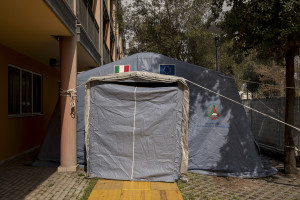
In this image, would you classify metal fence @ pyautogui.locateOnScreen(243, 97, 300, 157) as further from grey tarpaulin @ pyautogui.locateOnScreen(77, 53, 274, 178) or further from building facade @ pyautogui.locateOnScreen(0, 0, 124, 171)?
building facade @ pyautogui.locateOnScreen(0, 0, 124, 171)

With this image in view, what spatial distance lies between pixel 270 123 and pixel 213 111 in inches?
147

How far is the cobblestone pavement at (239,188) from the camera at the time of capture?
526 centimetres

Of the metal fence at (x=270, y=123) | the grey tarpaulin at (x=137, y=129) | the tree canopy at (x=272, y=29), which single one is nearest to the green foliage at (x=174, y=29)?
the metal fence at (x=270, y=123)

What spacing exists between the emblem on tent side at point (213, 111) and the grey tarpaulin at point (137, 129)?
1.01 metres

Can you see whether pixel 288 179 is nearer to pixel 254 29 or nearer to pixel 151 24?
pixel 254 29

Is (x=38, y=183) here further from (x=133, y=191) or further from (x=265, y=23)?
(x=265, y=23)

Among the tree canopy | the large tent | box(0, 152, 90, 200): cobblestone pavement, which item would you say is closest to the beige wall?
box(0, 152, 90, 200): cobblestone pavement

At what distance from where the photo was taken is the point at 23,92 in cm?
897

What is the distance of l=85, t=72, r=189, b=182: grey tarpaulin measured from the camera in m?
6.03

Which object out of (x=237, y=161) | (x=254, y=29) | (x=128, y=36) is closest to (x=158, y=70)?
(x=254, y=29)

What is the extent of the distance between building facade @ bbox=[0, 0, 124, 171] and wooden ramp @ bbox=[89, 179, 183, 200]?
1.49 m

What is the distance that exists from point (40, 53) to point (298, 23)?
290 inches

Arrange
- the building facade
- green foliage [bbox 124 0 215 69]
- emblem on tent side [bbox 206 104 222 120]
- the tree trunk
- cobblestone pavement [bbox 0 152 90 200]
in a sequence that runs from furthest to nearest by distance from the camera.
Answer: green foliage [bbox 124 0 215 69] < emblem on tent side [bbox 206 104 222 120] < the tree trunk < the building facade < cobblestone pavement [bbox 0 152 90 200]

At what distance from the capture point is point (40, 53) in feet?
28.6
